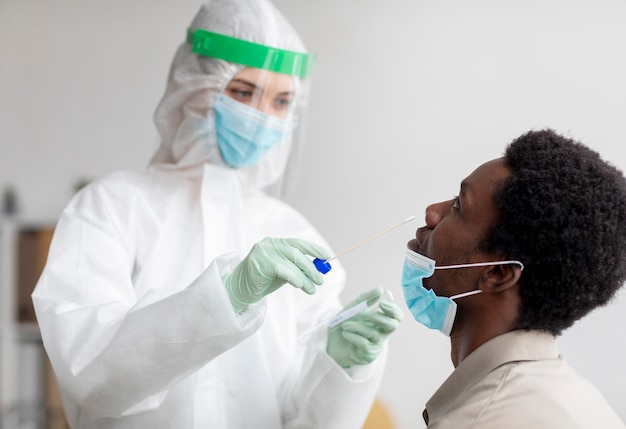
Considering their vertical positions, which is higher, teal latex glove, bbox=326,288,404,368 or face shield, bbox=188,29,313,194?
face shield, bbox=188,29,313,194

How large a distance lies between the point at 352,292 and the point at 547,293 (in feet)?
6.42

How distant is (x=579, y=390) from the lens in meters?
1.12

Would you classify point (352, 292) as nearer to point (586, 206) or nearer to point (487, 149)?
point (487, 149)

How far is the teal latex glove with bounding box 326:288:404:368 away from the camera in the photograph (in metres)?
1.64

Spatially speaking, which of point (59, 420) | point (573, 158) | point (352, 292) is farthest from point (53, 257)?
point (59, 420)

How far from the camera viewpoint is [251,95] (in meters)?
1.88

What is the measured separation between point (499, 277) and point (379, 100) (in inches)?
74.9

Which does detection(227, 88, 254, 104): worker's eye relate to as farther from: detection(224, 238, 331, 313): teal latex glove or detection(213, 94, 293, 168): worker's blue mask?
detection(224, 238, 331, 313): teal latex glove

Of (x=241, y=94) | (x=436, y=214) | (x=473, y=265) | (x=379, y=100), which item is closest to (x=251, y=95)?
(x=241, y=94)

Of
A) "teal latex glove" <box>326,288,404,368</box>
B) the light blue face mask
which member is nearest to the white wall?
"teal latex glove" <box>326,288,404,368</box>

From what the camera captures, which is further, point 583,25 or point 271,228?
point 583,25

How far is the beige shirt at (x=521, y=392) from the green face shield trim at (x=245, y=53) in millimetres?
938

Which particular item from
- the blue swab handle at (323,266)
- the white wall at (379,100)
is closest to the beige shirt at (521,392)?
→ the blue swab handle at (323,266)

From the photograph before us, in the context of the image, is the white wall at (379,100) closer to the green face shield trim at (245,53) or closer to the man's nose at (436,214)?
the green face shield trim at (245,53)
